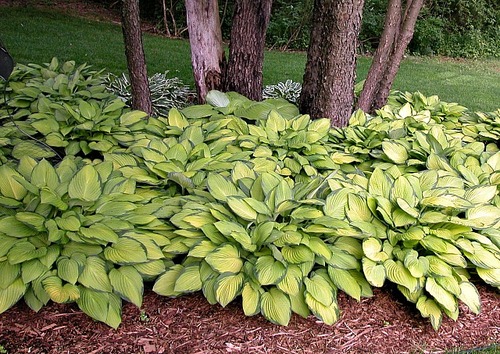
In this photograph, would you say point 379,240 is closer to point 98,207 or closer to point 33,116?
point 98,207

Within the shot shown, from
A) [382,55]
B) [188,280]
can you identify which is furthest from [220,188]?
[382,55]

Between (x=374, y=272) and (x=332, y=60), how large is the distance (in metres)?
2.11

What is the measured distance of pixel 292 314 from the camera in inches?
100

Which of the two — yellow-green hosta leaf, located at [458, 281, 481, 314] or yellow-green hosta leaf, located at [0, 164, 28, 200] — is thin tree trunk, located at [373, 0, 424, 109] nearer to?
yellow-green hosta leaf, located at [458, 281, 481, 314]

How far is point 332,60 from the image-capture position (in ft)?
13.4

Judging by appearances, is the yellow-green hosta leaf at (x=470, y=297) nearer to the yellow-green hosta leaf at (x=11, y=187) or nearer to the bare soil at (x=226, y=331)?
the bare soil at (x=226, y=331)

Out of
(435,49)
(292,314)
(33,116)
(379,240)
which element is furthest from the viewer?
(435,49)

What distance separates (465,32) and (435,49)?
166 centimetres

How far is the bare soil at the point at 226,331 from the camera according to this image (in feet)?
7.51

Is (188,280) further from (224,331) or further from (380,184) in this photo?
A: (380,184)

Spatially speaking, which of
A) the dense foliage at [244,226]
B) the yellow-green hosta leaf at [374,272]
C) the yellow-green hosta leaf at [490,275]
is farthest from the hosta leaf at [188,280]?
the yellow-green hosta leaf at [490,275]

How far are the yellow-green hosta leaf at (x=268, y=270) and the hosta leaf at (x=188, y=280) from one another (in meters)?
0.30

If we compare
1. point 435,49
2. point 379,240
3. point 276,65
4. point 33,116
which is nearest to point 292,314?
point 379,240

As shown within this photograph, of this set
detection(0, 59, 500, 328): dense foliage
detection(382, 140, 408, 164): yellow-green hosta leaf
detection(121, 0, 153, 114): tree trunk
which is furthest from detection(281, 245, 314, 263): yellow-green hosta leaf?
detection(121, 0, 153, 114): tree trunk
